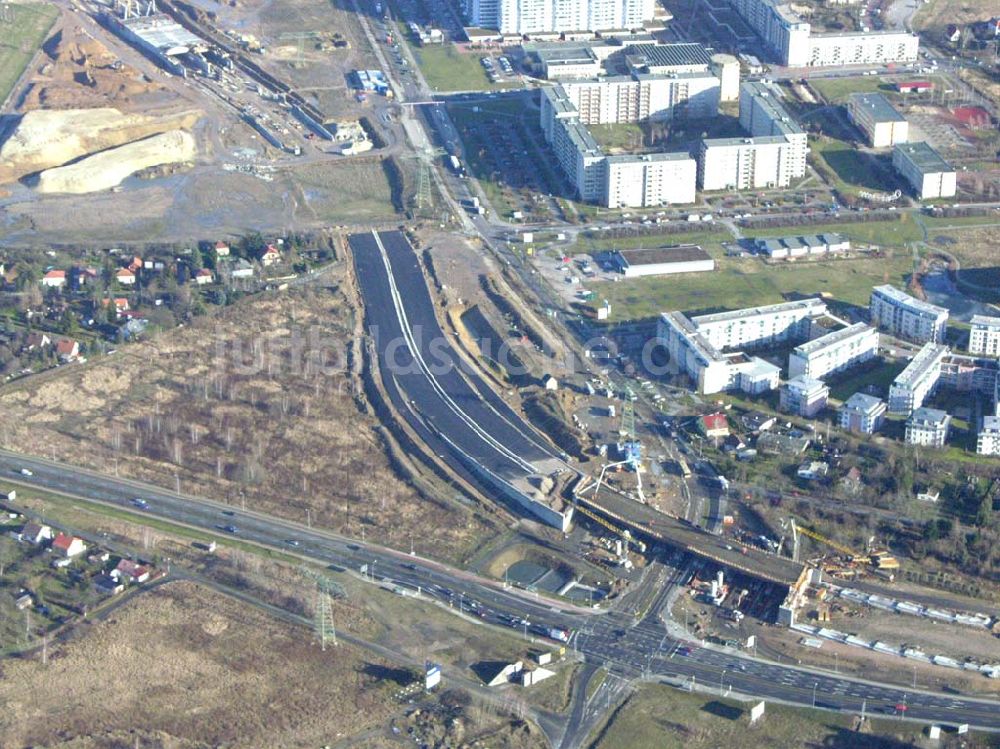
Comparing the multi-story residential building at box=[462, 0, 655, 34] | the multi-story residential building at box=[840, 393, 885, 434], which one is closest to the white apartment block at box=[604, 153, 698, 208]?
the multi-story residential building at box=[840, 393, 885, 434]

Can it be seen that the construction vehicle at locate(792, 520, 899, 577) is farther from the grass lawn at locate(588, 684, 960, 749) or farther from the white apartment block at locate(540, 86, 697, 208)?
the white apartment block at locate(540, 86, 697, 208)

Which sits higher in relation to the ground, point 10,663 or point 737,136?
point 737,136

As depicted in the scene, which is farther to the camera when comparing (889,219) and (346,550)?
(889,219)

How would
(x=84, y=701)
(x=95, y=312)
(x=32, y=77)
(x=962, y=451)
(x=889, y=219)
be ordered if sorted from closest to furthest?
1. (x=84, y=701)
2. (x=962, y=451)
3. (x=95, y=312)
4. (x=889, y=219)
5. (x=32, y=77)

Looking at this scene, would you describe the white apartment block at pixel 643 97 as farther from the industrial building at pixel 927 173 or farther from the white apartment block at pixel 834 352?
the white apartment block at pixel 834 352

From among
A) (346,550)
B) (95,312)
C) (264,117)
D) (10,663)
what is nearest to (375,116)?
(264,117)

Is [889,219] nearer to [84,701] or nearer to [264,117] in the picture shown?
[264,117]

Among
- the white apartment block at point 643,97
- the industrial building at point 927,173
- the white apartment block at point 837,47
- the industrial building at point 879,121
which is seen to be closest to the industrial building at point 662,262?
the industrial building at point 927,173
